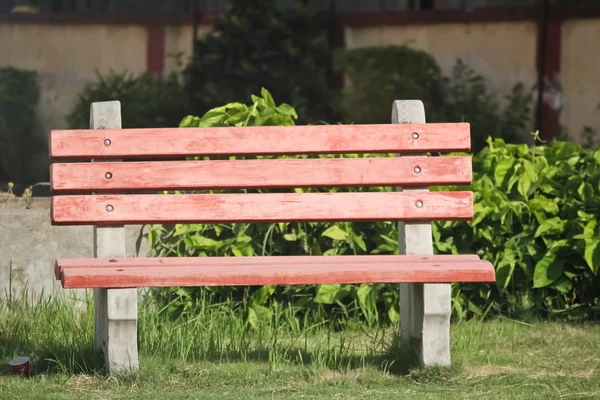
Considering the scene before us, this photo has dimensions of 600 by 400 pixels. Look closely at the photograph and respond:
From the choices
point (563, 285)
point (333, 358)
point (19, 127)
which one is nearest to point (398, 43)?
point (19, 127)

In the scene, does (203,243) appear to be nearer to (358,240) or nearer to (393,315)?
(358,240)

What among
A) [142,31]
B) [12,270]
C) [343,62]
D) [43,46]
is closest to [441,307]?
[12,270]

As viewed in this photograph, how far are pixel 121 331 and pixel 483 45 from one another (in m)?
7.52

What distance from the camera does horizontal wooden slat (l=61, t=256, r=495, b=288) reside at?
3883 millimetres

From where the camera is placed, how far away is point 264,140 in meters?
4.43

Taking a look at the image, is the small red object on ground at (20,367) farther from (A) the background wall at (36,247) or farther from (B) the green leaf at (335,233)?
(B) the green leaf at (335,233)

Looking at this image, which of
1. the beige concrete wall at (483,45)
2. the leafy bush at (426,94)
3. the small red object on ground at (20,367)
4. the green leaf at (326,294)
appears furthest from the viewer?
the beige concrete wall at (483,45)

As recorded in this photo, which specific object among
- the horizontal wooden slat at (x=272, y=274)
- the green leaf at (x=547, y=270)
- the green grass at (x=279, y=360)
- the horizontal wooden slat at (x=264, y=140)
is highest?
the horizontal wooden slat at (x=264, y=140)

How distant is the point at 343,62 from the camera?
10.8 m

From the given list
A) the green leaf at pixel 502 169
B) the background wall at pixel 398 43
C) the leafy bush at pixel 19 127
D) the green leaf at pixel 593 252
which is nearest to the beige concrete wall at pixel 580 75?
the background wall at pixel 398 43

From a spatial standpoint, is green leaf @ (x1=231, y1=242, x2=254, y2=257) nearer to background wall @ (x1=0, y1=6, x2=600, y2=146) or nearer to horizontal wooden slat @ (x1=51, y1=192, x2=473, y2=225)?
horizontal wooden slat @ (x1=51, y1=192, x2=473, y2=225)

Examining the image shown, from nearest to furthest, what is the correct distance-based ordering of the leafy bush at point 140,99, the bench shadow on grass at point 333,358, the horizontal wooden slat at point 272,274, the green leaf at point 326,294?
the horizontal wooden slat at point 272,274, the bench shadow on grass at point 333,358, the green leaf at point 326,294, the leafy bush at point 140,99

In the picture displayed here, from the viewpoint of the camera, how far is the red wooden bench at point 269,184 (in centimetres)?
429

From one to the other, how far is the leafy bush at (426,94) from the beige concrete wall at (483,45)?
112 mm
